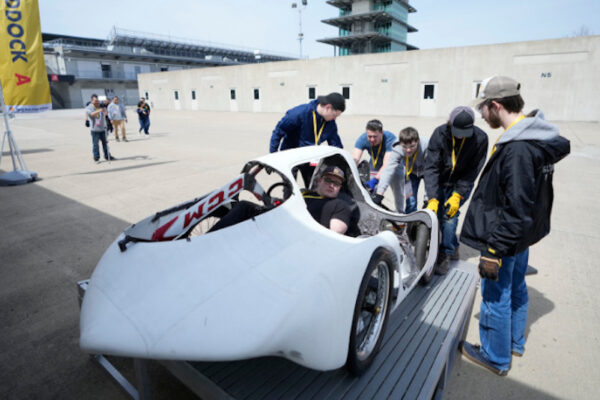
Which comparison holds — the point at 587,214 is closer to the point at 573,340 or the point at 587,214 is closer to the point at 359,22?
the point at 573,340

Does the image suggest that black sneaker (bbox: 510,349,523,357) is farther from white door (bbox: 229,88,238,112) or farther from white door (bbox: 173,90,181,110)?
white door (bbox: 173,90,181,110)

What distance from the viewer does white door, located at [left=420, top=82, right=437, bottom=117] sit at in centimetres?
2500

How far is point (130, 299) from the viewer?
1.84 m

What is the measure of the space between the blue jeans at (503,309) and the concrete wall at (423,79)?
23.8 m

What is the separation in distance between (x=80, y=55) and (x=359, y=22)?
120ft

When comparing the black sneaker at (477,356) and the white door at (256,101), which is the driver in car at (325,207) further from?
the white door at (256,101)

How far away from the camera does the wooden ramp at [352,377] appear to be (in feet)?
6.10

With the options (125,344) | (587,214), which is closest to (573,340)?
(125,344)

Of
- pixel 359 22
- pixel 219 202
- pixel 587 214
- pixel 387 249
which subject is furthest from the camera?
pixel 359 22

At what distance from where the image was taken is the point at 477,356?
2.60m

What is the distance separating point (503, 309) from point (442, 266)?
0.99m

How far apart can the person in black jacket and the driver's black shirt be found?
0.98 metres

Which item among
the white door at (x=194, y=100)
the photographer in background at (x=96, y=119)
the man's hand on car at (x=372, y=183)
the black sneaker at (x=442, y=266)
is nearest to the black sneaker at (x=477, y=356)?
the black sneaker at (x=442, y=266)

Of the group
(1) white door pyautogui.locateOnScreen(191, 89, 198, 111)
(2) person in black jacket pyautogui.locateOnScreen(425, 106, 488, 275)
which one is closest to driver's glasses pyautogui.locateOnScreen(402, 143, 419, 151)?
(2) person in black jacket pyautogui.locateOnScreen(425, 106, 488, 275)
